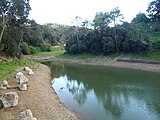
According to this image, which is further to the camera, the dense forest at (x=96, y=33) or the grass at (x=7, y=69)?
the dense forest at (x=96, y=33)

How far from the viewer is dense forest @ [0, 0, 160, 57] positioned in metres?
48.9

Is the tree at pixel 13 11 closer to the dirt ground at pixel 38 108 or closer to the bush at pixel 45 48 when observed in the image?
the dirt ground at pixel 38 108

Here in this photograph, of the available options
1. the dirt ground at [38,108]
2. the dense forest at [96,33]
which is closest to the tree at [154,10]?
the dense forest at [96,33]

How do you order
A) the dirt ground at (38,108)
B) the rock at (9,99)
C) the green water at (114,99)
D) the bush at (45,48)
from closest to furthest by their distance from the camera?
the dirt ground at (38,108), the rock at (9,99), the green water at (114,99), the bush at (45,48)

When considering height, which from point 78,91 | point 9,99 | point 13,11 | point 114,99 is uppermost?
point 13,11

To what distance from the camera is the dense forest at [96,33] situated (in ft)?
160

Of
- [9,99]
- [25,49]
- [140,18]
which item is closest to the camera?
[9,99]

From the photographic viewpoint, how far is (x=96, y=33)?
226 feet

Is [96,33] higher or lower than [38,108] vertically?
higher

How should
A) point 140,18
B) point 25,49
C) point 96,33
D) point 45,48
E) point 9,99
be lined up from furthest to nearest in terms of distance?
point 45,48 < point 140,18 < point 25,49 < point 96,33 < point 9,99

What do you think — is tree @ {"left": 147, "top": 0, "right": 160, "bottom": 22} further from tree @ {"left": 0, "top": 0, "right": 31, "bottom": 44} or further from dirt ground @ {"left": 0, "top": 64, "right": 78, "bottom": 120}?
dirt ground @ {"left": 0, "top": 64, "right": 78, "bottom": 120}

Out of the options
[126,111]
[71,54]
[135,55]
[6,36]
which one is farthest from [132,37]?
[126,111]

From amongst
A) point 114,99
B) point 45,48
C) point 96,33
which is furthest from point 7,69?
point 45,48

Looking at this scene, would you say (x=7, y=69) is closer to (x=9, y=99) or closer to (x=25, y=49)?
(x=9, y=99)
